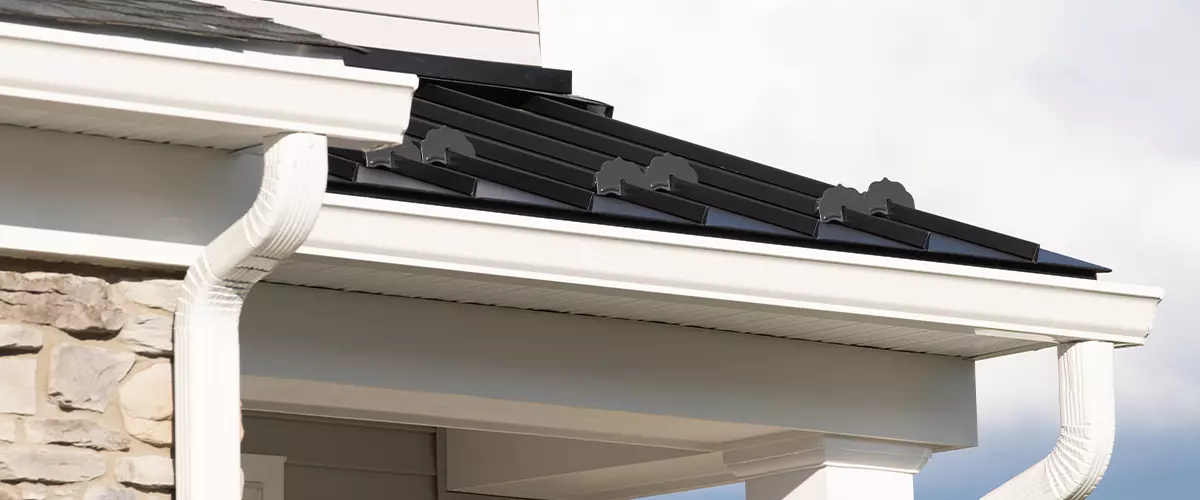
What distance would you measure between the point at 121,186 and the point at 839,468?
257 cm

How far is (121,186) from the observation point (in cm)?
360

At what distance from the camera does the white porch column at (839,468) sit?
17.1 ft

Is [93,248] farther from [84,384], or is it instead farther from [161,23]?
[161,23]

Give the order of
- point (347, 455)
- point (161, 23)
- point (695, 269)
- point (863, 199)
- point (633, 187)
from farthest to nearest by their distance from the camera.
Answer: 1. point (347, 455)
2. point (863, 199)
3. point (633, 187)
4. point (695, 269)
5. point (161, 23)

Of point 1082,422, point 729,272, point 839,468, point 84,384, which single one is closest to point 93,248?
point 84,384

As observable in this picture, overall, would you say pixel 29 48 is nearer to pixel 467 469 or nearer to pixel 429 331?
pixel 429 331

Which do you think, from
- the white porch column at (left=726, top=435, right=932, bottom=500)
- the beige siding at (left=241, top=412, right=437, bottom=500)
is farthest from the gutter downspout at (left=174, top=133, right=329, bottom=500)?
the beige siding at (left=241, top=412, right=437, bottom=500)

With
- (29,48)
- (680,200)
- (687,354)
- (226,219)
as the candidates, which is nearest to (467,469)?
(687,354)

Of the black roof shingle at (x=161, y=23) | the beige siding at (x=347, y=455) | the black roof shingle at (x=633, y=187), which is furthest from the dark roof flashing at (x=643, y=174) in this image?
the beige siding at (x=347, y=455)

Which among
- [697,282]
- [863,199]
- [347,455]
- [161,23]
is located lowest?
[697,282]

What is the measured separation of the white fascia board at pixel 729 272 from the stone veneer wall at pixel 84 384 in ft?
1.55

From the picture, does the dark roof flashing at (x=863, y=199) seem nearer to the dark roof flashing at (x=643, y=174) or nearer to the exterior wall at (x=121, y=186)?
the dark roof flashing at (x=643, y=174)

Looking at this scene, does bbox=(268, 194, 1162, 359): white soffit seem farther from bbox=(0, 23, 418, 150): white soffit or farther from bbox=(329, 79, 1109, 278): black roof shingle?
bbox=(0, 23, 418, 150): white soffit

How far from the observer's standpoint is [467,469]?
21.7 ft
